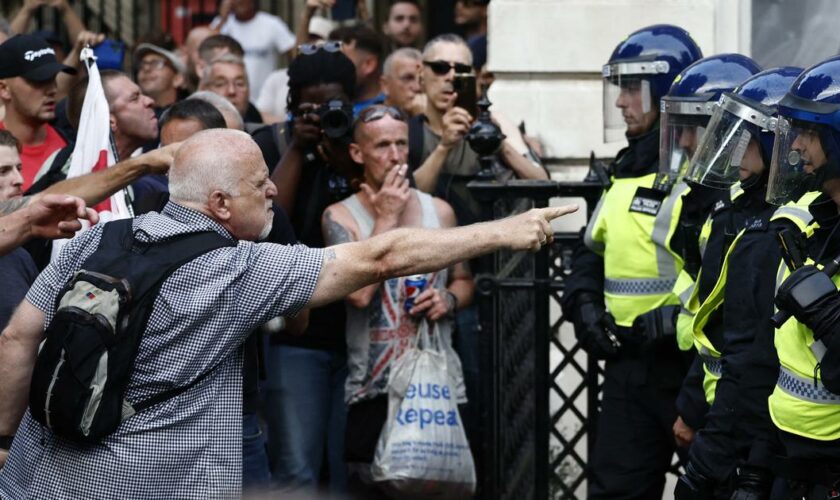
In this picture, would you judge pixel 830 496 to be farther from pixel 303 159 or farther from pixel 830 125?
pixel 303 159

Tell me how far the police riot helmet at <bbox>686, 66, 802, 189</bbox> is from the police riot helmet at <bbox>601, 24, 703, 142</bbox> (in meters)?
0.94

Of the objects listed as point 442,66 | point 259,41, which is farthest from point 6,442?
point 259,41

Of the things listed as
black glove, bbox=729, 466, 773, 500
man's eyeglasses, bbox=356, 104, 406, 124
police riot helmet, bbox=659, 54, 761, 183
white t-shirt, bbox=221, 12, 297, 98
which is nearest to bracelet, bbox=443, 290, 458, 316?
man's eyeglasses, bbox=356, 104, 406, 124

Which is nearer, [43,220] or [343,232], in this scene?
[43,220]

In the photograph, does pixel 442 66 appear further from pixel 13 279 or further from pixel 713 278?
pixel 13 279

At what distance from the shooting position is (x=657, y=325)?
5.68 metres

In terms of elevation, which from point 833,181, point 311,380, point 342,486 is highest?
point 833,181

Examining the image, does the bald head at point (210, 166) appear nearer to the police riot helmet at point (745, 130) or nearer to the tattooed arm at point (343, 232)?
the police riot helmet at point (745, 130)

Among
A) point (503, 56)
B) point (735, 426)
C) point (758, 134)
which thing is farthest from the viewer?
point (503, 56)

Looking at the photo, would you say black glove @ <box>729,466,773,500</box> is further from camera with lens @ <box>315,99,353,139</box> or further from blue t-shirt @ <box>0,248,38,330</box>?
camera with lens @ <box>315,99,353,139</box>

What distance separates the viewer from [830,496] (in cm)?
422

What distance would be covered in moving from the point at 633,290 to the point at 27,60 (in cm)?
299

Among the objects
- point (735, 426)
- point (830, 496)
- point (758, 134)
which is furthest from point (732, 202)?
point (830, 496)

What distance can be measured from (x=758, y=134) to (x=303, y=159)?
2166 millimetres
